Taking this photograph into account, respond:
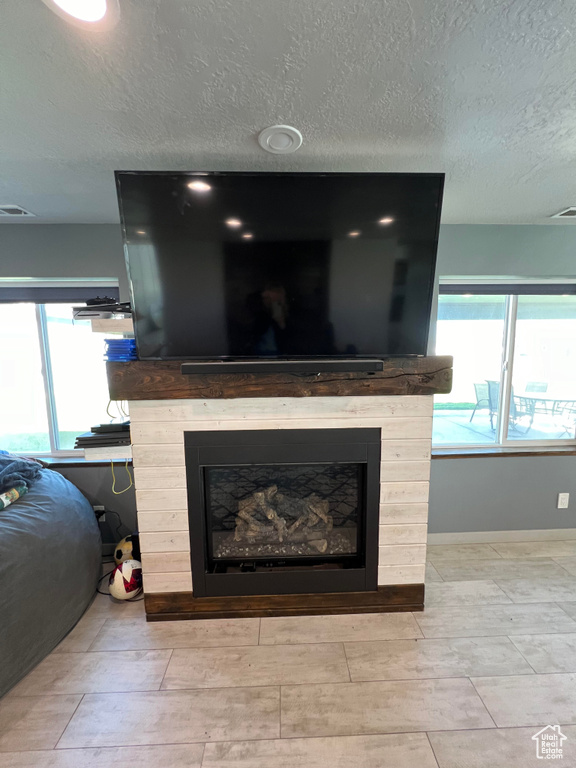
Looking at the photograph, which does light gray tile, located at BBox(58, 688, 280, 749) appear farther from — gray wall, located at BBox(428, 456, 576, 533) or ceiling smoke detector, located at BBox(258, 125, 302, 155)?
ceiling smoke detector, located at BBox(258, 125, 302, 155)

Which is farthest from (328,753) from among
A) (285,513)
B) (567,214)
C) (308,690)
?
(567,214)

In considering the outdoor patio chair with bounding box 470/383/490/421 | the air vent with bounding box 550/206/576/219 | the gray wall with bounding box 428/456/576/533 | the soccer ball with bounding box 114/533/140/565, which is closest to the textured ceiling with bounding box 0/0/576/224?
the air vent with bounding box 550/206/576/219

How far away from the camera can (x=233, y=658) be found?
155 centimetres

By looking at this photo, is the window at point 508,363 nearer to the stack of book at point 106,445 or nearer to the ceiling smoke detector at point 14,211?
the stack of book at point 106,445

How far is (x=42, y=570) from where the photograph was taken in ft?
5.18

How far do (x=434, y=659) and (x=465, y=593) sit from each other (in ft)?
1.83

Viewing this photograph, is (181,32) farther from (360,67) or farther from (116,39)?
(360,67)

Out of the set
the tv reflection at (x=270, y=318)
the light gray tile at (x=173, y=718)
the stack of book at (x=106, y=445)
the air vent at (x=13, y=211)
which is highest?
the air vent at (x=13, y=211)

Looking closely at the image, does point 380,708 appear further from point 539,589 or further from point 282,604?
point 539,589

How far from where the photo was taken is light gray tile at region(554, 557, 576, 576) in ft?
7.05

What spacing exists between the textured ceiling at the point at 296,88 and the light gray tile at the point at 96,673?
2.27 meters

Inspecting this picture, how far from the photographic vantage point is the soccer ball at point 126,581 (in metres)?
1.91

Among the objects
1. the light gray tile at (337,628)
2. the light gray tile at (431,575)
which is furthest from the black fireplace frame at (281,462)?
the light gray tile at (431,575)

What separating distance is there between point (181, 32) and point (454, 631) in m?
2.62
